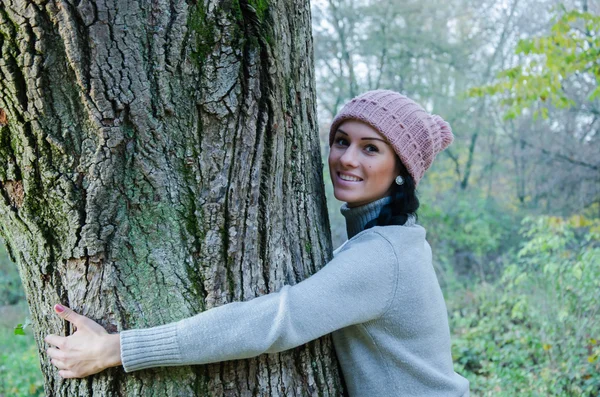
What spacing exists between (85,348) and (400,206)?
130 centimetres

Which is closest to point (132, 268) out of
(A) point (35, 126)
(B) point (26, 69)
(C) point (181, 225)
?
(C) point (181, 225)

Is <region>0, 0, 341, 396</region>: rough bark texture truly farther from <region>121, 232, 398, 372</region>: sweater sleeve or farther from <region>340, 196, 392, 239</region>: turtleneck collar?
<region>340, 196, 392, 239</region>: turtleneck collar

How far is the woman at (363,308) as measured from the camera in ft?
5.29

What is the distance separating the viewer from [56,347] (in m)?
1.73

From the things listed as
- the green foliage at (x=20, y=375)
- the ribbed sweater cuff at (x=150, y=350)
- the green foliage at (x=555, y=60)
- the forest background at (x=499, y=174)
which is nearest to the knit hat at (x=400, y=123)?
the ribbed sweater cuff at (x=150, y=350)

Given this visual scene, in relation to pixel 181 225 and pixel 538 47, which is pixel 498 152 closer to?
pixel 538 47

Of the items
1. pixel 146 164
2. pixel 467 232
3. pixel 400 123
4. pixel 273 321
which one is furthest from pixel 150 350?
pixel 467 232

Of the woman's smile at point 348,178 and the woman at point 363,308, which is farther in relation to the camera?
the woman's smile at point 348,178

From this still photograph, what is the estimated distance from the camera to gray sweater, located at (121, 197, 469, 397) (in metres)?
1.61

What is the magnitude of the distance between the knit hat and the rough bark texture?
452 millimetres

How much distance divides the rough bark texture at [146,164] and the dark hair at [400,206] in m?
0.51

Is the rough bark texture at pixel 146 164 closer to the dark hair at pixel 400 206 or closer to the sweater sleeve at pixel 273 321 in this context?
the sweater sleeve at pixel 273 321

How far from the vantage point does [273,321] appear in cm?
165

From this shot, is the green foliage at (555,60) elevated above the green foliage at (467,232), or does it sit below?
above
